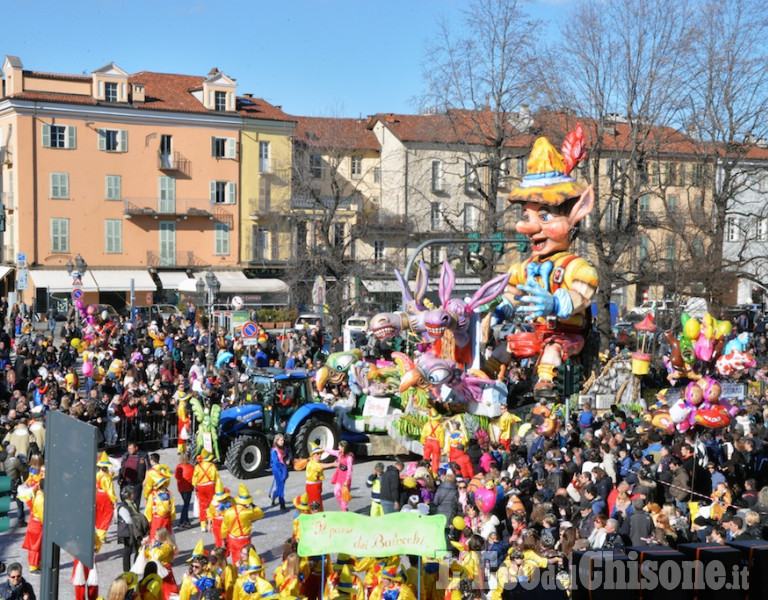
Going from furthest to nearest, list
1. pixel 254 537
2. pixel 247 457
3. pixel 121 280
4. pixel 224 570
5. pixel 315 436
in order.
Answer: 1. pixel 121 280
2. pixel 315 436
3. pixel 247 457
4. pixel 254 537
5. pixel 224 570

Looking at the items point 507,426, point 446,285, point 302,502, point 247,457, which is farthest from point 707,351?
point 302,502

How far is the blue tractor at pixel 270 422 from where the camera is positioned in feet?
55.0

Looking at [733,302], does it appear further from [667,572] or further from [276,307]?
[667,572]

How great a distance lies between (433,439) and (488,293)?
399 cm

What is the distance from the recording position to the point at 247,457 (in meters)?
16.8

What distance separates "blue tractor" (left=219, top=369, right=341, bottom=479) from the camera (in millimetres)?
16750

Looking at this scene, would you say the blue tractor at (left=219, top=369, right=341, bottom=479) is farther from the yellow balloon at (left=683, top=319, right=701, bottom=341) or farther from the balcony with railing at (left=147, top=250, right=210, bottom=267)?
the balcony with railing at (left=147, top=250, right=210, bottom=267)

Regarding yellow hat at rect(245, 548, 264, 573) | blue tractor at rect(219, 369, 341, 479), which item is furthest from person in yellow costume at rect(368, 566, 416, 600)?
blue tractor at rect(219, 369, 341, 479)

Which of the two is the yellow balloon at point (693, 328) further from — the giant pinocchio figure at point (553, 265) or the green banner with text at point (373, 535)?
the green banner with text at point (373, 535)

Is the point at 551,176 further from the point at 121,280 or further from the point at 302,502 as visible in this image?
the point at 121,280

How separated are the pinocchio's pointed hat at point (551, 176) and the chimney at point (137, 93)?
26.6m

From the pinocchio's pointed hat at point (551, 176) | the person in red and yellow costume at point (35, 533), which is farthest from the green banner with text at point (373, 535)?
the pinocchio's pointed hat at point (551, 176)

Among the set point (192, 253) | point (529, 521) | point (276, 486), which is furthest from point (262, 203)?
point (529, 521)

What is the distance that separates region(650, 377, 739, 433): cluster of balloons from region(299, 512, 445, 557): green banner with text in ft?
25.7
